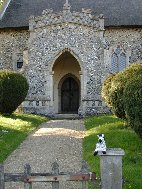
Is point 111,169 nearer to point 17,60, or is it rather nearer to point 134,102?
point 134,102

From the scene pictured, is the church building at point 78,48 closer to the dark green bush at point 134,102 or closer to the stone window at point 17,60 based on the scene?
the stone window at point 17,60

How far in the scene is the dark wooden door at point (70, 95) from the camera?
3040 centimetres

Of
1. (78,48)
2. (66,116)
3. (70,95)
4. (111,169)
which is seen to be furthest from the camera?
(70,95)

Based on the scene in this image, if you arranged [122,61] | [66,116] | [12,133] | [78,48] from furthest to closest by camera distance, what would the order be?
[122,61], [66,116], [78,48], [12,133]

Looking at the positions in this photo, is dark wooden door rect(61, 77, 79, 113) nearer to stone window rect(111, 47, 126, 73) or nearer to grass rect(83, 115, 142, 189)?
stone window rect(111, 47, 126, 73)

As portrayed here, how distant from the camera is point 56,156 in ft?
41.5

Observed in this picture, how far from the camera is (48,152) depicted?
13.3 metres

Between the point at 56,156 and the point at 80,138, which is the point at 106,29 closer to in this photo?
the point at 80,138

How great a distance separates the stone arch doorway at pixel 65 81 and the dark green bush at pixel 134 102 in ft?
57.7

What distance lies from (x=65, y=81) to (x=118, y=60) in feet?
13.5

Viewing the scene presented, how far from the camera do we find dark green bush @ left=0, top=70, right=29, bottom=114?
874 inches

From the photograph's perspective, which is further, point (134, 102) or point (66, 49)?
point (66, 49)

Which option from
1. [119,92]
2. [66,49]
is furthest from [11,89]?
[119,92]

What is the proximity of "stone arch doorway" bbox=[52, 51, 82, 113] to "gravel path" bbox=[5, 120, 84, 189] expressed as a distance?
11.4 meters
